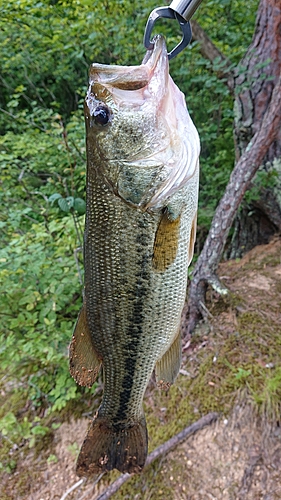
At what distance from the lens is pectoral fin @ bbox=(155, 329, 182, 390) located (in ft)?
4.64

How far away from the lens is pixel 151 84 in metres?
1.04

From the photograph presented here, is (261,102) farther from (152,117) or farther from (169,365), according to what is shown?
(169,365)

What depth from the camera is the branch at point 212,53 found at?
11.6 ft

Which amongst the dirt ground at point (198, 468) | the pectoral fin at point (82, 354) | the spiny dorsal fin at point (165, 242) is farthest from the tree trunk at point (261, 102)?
the pectoral fin at point (82, 354)

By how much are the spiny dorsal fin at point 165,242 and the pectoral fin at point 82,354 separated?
1.17 ft

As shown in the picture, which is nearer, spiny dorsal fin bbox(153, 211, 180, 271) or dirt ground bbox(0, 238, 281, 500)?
spiny dorsal fin bbox(153, 211, 180, 271)

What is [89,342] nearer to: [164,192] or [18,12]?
[164,192]

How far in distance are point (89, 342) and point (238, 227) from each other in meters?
3.54

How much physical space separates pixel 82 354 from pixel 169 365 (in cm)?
37

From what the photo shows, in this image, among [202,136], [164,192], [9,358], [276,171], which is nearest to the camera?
[164,192]

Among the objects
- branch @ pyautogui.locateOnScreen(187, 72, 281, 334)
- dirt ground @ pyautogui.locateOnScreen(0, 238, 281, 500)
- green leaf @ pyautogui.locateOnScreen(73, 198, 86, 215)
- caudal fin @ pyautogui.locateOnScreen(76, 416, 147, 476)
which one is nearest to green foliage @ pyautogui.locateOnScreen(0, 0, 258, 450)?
green leaf @ pyautogui.locateOnScreen(73, 198, 86, 215)

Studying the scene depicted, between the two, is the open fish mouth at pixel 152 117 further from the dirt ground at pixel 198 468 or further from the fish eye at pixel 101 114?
the dirt ground at pixel 198 468

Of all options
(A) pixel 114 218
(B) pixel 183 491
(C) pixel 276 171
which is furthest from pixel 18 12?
(B) pixel 183 491

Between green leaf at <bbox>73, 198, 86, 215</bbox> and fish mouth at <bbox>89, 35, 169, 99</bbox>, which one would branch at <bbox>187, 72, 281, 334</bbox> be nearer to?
green leaf at <bbox>73, 198, 86, 215</bbox>
